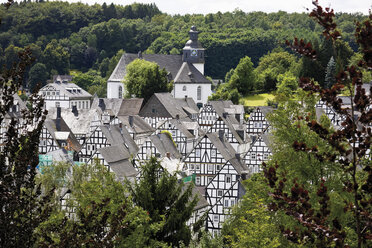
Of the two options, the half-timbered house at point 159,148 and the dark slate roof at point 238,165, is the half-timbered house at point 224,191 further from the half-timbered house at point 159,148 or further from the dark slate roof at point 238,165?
the half-timbered house at point 159,148

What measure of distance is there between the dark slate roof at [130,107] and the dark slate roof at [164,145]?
2022 centimetres

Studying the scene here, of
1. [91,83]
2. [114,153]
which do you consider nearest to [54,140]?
[114,153]

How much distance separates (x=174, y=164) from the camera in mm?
49719

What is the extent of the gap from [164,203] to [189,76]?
Result: 250 feet

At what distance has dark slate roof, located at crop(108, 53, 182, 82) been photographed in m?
104

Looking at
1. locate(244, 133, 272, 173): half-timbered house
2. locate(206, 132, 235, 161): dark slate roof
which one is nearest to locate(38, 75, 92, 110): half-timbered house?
locate(206, 132, 235, 161): dark slate roof

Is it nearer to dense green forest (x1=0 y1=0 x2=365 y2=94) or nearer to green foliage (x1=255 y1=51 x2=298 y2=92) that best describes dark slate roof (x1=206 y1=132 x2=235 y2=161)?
green foliage (x1=255 y1=51 x2=298 y2=92)

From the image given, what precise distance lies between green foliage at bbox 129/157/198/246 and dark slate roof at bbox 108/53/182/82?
78.3 metres

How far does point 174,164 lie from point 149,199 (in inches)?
988

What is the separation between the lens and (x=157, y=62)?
106938 mm

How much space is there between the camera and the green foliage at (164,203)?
80.9 ft

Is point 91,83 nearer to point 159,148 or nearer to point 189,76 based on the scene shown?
point 189,76

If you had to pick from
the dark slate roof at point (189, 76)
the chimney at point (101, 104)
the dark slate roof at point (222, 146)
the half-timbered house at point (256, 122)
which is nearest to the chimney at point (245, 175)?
the dark slate roof at point (222, 146)

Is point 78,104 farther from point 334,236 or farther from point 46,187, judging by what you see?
point 334,236
